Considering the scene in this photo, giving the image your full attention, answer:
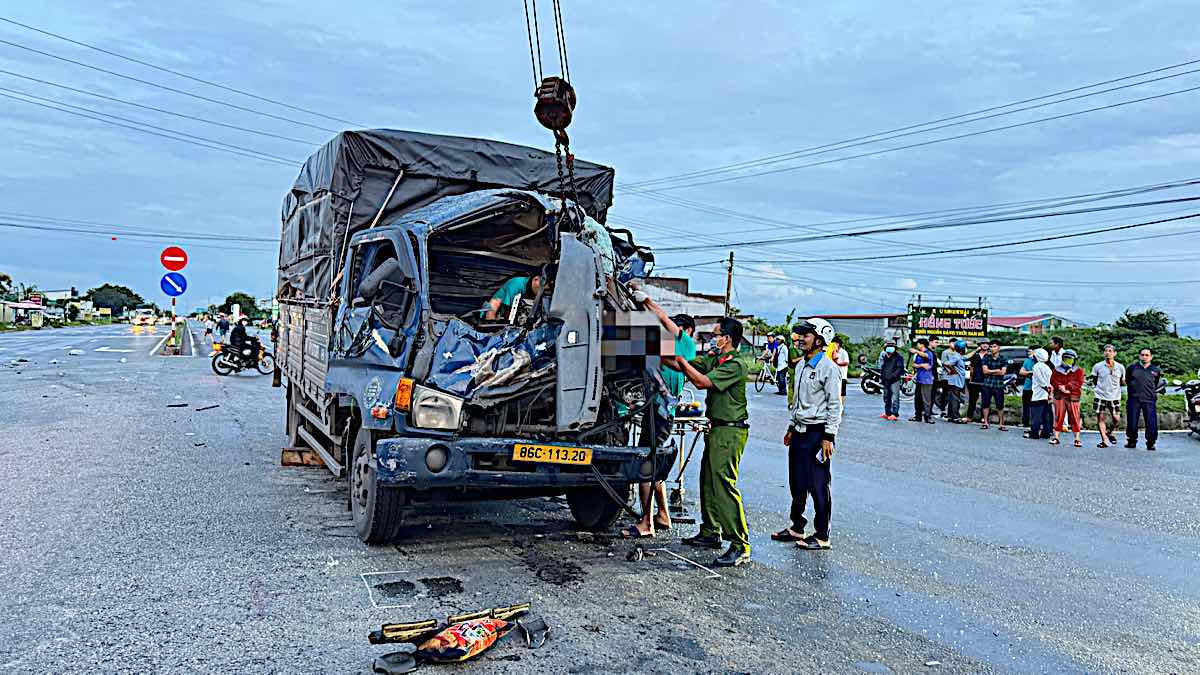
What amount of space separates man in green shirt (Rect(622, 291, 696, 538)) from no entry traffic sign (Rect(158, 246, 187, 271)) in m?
22.9

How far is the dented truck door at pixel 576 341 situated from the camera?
5.84 meters

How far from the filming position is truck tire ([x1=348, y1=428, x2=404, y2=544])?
19.6 ft

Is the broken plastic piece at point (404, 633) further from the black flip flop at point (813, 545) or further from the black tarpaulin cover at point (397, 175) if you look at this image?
the black tarpaulin cover at point (397, 175)

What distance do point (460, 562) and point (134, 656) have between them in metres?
2.18

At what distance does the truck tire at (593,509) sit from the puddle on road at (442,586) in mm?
1407

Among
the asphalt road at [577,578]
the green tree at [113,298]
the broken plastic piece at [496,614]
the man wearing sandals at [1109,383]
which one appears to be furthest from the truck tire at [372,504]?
the green tree at [113,298]

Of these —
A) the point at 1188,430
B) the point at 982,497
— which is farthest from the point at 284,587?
the point at 1188,430

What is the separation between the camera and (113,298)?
5960 inches

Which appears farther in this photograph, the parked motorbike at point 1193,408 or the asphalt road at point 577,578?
the parked motorbike at point 1193,408

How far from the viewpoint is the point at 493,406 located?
19.0ft

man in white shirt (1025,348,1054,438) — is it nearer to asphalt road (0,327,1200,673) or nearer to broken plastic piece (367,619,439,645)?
asphalt road (0,327,1200,673)

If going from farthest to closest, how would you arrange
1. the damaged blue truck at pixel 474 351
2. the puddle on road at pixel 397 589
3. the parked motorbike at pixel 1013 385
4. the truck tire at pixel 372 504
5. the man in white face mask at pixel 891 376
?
the parked motorbike at pixel 1013 385
the man in white face mask at pixel 891 376
the truck tire at pixel 372 504
the damaged blue truck at pixel 474 351
the puddle on road at pixel 397 589

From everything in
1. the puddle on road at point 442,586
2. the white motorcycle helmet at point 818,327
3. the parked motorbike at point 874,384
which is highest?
the white motorcycle helmet at point 818,327

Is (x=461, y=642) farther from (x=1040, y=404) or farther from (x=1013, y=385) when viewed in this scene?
(x=1013, y=385)
